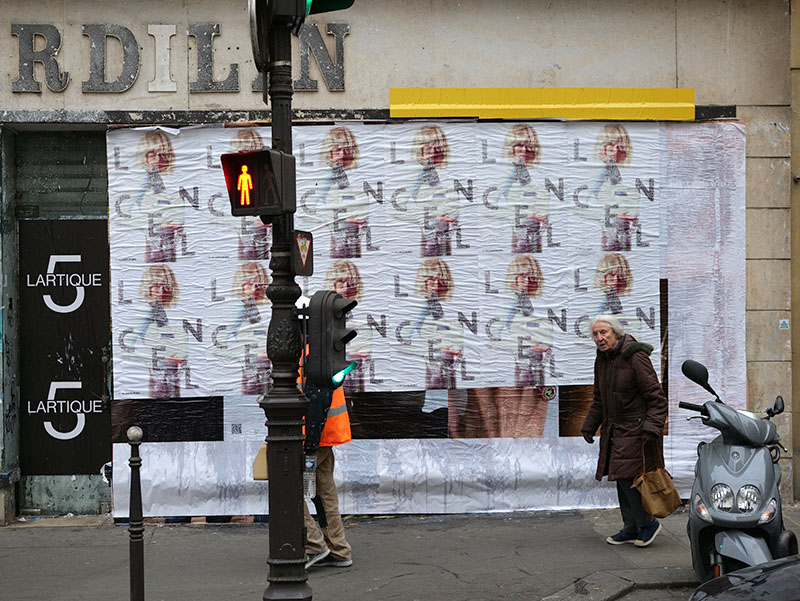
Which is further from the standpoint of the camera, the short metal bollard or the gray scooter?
the gray scooter

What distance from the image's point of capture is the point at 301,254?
5926 millimetres

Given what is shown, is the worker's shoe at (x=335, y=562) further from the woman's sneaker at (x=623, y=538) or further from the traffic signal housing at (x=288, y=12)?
the traffic signal housing at (x=288, y=12)

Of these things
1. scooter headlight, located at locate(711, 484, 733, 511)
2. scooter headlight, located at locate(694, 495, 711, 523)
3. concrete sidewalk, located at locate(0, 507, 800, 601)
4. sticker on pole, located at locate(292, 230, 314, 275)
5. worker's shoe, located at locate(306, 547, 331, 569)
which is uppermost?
sticker on pole, located at locate(292, 230, 314, 275)

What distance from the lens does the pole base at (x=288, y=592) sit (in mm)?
5824

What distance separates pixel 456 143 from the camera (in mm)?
9477

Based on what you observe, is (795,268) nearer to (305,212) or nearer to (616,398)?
(616,398)

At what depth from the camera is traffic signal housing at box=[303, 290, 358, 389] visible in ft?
19.3

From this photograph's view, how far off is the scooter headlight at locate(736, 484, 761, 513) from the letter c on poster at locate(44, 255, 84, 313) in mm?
6037

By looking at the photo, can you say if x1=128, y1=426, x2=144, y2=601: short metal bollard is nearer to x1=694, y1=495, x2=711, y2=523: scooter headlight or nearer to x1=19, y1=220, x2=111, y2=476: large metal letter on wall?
x1=694, y1=495, x2=711, y2=523: scooter headlight

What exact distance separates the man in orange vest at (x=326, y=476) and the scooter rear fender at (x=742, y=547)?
268cm

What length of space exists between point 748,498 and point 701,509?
31 centimetres

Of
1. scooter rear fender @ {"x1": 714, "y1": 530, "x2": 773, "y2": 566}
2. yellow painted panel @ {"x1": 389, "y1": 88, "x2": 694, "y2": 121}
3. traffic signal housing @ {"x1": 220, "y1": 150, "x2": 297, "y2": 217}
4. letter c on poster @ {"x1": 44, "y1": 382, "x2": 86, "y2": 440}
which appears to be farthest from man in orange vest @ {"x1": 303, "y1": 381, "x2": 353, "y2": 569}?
yellow painted panel @ {"x1": 389, "y1": 88, "x2": 694, "y2": 121}

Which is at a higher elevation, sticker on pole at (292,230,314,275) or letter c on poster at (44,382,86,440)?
sticker on pole at (292,230,314,275)

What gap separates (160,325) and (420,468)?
8.78 feet
